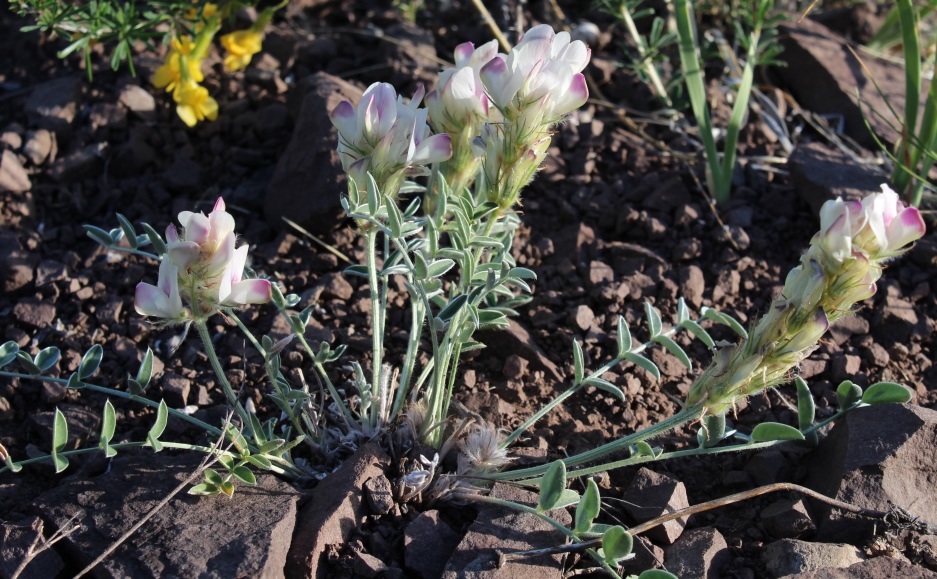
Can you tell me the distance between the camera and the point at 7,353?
218 cm

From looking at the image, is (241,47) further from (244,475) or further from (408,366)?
(244,475)

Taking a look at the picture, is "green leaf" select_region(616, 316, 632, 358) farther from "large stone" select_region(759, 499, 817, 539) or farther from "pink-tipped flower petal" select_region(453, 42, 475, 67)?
"pink-tipped flower petal" select_region(453, 42, 475, 67)

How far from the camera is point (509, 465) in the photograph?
2.32m

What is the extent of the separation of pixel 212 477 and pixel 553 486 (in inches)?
29.2

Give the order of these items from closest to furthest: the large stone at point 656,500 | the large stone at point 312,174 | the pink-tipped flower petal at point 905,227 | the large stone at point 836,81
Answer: the pink-tipped flower petal at point 905,227 → the large stone at point 656,500 → the large stone at point 312,174 → the large stone at point 836,81

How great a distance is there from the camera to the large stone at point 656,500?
7.05 ft

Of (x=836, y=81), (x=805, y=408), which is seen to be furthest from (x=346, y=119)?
(x=836, y=81)

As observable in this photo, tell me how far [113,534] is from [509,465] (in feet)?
3.11

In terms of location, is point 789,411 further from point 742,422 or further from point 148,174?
point 148,174

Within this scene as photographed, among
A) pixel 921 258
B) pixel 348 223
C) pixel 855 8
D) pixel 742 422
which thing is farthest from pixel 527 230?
pixel 855 8

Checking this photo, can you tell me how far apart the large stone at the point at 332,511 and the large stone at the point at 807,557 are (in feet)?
3.06

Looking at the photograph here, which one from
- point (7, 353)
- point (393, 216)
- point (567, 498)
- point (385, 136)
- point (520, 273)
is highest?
point (385, 136)

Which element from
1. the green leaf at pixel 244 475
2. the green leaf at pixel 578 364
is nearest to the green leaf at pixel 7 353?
the green leaf at pixel 244 475

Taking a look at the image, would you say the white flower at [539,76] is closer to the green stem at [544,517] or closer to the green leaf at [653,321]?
the green leaf at [653,321]
